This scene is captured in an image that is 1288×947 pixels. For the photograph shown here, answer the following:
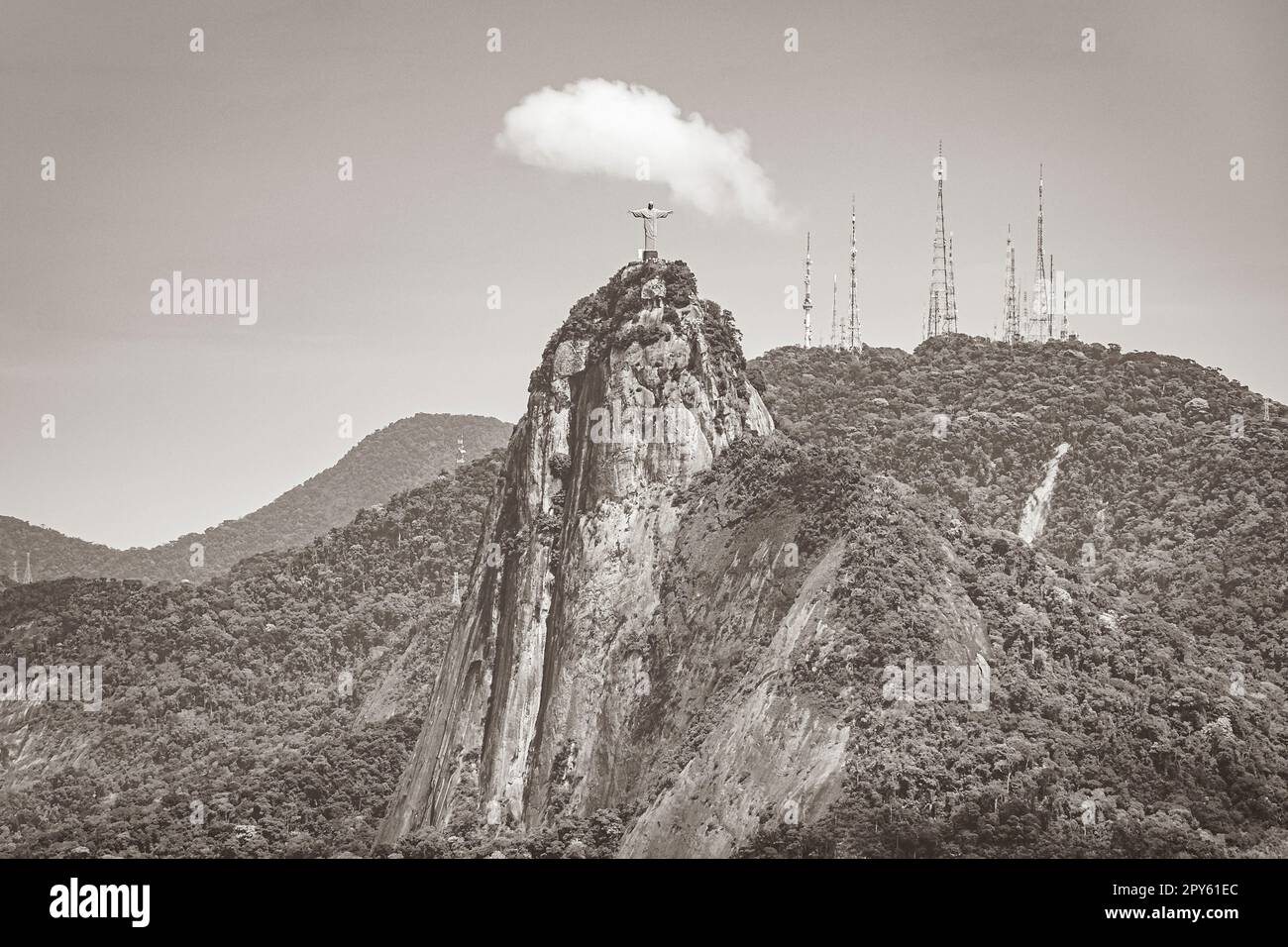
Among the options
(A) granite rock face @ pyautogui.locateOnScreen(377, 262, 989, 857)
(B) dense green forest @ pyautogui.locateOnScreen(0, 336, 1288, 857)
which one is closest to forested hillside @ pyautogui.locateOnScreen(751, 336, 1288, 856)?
(B) dense green forest @ pyautogui.locateOnScreen(0, 336, 1288, 857)

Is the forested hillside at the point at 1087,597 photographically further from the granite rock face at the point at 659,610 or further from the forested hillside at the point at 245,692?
the forested hillside at the point at 245,692

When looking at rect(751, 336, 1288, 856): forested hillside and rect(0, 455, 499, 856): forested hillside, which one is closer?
rect(751, 336, 1288, 856): forested hillside

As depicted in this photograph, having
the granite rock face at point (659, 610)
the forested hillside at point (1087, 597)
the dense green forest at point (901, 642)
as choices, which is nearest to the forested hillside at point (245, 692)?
the dense green forest at point (901, 642)

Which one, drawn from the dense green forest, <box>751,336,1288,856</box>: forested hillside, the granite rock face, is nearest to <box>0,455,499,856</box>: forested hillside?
the dense green forest

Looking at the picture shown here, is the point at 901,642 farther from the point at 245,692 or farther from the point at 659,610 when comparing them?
the point at 245,692

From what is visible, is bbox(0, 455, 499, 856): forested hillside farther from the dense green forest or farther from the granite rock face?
the granite rock face

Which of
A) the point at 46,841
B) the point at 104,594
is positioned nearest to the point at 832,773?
the point at 46,841

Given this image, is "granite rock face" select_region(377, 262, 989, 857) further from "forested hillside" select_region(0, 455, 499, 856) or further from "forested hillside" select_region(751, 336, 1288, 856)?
"forested hillside" select_region(0, 455, 499, 856)

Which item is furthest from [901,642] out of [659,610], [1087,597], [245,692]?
[245,692]

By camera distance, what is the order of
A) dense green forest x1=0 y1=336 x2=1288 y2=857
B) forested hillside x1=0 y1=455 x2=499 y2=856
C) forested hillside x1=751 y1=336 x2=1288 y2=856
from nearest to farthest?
forested hillside x1=751 y1=336 x2=1288 y2=856 < dense green forest x1=0 y1=336 x2=1288 y2=857 < forested hillside x1=0 y1=455 x2=499 y2=856

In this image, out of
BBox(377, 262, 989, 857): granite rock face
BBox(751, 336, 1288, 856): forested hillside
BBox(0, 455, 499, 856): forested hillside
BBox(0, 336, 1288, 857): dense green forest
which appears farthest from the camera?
BBox(0, 455, 499, 856): forested hillside
